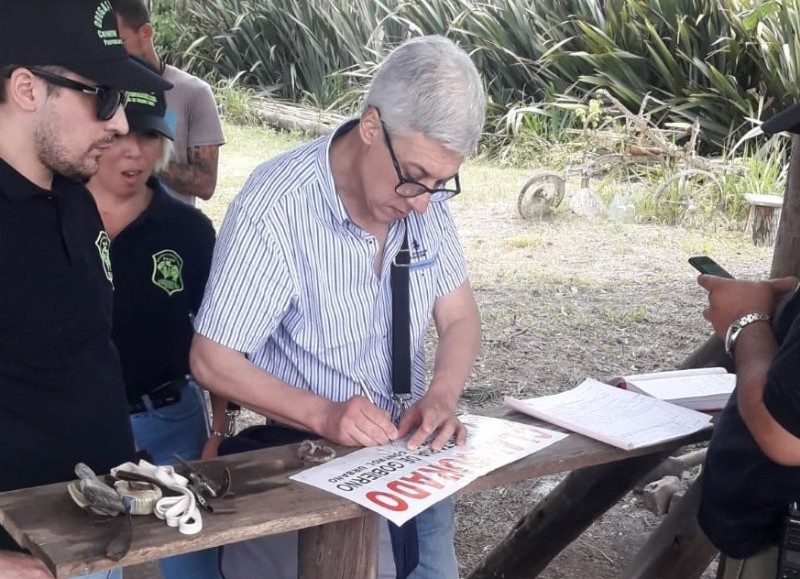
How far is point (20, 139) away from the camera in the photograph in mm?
1989

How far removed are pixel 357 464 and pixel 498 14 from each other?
943 centimetres

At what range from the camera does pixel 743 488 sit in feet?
6.79

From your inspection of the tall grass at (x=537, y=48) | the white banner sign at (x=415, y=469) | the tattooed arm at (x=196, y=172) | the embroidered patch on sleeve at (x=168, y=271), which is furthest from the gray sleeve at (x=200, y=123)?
the tall grass at (x=537, y=48)

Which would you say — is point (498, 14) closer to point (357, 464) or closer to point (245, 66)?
point (245, 66)

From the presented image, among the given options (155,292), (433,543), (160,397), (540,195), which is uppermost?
(155,292)

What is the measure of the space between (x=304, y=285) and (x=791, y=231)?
5.99 feet

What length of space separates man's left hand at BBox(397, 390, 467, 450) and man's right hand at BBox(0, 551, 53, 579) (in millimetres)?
746

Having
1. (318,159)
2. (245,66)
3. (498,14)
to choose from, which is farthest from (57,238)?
(245,66)

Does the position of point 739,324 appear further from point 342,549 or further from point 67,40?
point 67,40

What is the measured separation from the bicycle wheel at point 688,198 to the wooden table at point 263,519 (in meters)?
5.99

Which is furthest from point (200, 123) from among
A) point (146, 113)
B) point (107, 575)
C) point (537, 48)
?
point (537, 48)

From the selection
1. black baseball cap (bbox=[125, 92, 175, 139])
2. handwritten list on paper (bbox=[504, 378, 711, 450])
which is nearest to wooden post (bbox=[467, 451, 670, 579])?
handwritten list on paper (bbox=[504, 378, 711, 450])

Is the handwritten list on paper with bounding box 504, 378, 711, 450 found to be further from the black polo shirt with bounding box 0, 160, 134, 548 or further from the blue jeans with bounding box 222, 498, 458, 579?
the black polo shirt with bounding box 0, 160, 134, 548

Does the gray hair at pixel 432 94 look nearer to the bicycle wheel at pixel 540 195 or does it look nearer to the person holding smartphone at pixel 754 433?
the person holding smartphone at pixel 754 433
